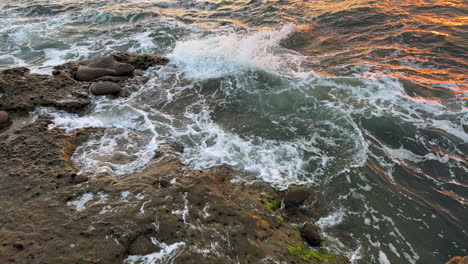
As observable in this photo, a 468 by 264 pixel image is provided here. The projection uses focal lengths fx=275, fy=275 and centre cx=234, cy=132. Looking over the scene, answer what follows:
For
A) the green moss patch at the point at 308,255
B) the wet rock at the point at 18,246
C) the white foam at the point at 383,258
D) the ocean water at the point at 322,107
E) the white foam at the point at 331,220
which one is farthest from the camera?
the ocean water at the point at 322,107

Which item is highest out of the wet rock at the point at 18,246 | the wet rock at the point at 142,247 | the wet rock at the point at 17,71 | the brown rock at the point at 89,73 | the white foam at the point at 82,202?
the wet rock at the point at 17,71

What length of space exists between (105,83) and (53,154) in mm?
3688

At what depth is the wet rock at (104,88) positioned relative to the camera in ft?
28.0

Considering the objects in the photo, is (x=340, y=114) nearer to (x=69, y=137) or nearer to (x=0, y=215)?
(x=69, y=137)

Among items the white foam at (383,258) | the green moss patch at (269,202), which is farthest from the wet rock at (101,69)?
the white foam at (383,258)

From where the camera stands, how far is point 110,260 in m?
3.71

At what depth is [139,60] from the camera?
10.5 meters

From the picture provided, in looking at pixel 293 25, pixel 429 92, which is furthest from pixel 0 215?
pixel 293 25

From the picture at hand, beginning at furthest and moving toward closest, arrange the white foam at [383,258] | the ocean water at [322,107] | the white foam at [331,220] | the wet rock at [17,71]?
the wet rock at [17,71] < the ocean water at [322,107] < the white foam at [331,220] < the white foam at [383,258]

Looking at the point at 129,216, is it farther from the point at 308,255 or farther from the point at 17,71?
the point at 17,71

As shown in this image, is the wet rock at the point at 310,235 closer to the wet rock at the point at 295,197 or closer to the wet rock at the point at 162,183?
the wet rock at the point at 295,197

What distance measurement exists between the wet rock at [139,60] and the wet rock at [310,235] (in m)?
8.34

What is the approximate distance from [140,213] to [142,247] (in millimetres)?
603

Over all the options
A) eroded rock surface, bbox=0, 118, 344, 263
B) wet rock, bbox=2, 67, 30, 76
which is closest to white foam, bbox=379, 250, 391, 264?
eroded rock surface, bbox=0, 118, 344, 263
